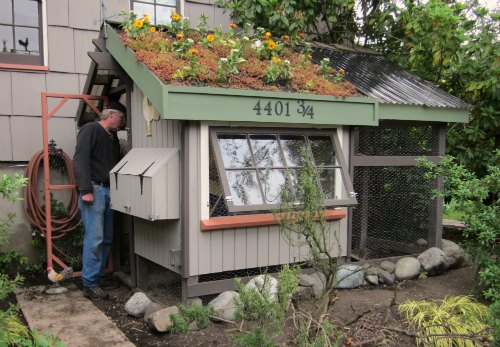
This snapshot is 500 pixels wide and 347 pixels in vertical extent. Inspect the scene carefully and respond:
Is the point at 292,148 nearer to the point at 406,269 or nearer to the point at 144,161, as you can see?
the point at 144,161

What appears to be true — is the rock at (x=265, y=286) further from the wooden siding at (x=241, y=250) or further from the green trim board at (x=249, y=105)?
the green trim board at (x=249, y=105)

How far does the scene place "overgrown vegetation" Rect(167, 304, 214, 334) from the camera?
3.51 meters

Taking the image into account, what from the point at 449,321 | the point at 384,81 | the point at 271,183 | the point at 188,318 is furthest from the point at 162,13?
the point at 449,321

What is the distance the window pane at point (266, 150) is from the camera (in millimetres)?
4012

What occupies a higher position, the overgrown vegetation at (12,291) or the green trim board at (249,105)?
the green trim board at (249,105)

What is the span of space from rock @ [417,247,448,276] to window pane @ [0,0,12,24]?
5251 millimetres

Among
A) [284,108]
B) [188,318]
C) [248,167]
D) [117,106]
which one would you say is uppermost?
[117,106]

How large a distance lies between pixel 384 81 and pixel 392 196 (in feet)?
4.38

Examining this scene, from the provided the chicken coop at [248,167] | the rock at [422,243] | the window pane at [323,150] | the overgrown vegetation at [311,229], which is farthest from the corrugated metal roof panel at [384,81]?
the overgrown vegetation at [311,229]

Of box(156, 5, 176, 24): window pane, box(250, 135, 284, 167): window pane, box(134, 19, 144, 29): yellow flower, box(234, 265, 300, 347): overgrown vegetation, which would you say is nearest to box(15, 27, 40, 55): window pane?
box(156, 5, 176, 24): window pane

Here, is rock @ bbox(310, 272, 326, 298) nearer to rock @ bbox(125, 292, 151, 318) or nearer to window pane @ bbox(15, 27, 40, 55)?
rock @ bbox(125, 292, 151, 318)

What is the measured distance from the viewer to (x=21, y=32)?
5281 millimetres

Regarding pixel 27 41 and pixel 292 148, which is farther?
pixel 27 41

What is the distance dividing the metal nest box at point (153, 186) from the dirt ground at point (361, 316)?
92 centimetres
